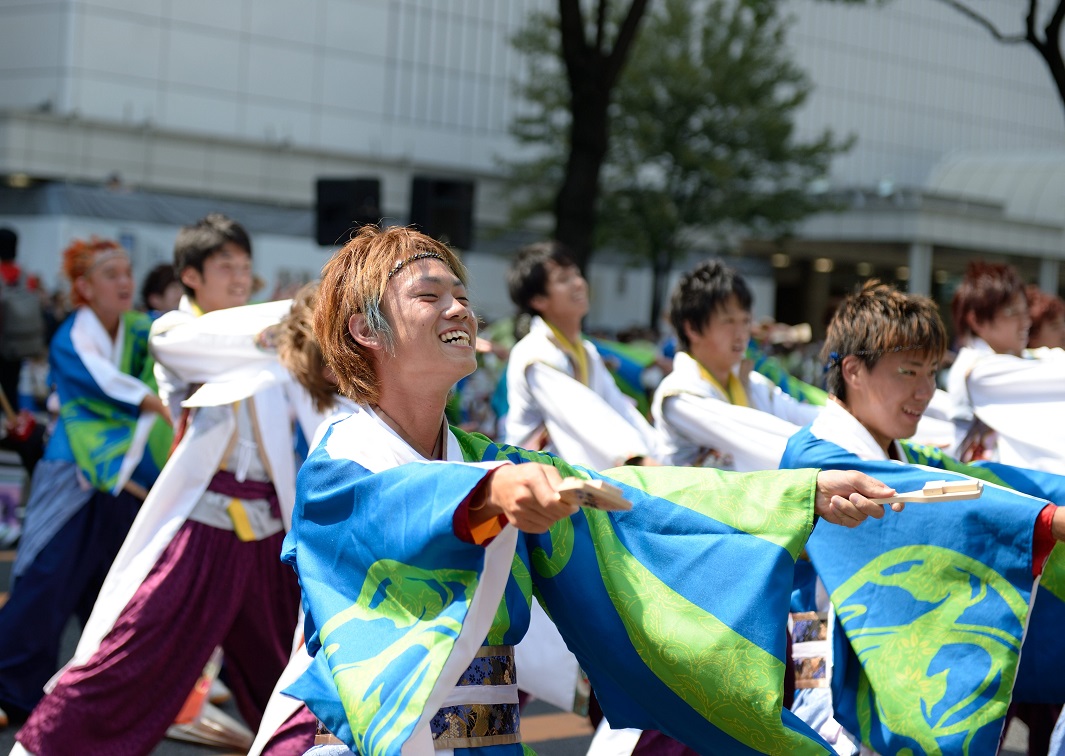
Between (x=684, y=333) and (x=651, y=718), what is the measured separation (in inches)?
90.6

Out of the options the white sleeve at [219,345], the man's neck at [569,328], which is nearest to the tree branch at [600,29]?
the man's neck at [569,328]

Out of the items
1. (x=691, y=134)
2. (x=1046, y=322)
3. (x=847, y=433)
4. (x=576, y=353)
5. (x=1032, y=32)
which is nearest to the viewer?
(x=847, y=433)

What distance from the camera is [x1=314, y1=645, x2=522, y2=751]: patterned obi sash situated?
2.48 meters

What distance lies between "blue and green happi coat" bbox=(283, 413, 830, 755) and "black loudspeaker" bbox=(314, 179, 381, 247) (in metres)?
7.46

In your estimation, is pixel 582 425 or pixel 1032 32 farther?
pixel 1032 32

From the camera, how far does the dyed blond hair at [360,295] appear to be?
2621mm

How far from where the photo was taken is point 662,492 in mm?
2746

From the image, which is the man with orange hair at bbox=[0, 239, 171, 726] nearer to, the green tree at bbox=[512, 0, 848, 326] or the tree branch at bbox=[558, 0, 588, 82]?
the tree branch at bbox=[558, 0, 588, 82]

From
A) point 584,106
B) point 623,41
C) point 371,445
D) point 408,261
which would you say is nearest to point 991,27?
point 623,41

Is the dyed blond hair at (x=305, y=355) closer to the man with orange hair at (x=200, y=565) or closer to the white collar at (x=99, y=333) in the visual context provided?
the man with orange hair at (x=200, y=565)

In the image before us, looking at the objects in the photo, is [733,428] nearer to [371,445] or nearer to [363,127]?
[371,445]

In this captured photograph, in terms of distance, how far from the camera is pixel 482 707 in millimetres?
2523

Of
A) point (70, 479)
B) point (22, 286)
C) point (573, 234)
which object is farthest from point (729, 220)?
point (70, 479)

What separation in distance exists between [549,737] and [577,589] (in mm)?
2856
